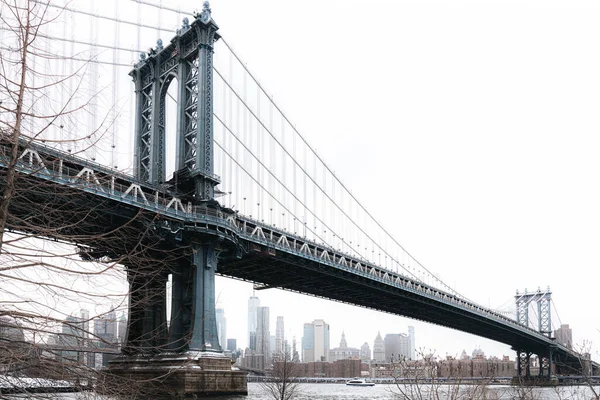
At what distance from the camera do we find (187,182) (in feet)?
152

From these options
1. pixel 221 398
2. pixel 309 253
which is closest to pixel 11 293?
pixel 221 398

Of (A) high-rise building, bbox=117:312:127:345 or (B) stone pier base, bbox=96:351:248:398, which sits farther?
(B) stone pier base, bbox=96:351:248:398

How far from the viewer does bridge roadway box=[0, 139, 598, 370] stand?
90.4ft

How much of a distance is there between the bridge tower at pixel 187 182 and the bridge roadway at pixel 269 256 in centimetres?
89

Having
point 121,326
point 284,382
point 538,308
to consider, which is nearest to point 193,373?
point 284,382

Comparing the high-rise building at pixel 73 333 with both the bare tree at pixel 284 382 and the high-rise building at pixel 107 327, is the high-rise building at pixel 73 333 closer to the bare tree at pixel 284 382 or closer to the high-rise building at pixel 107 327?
the high-rise building at pixel 107 327

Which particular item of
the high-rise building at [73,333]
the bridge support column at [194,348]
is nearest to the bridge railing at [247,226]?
the bridge support column at [194,348]

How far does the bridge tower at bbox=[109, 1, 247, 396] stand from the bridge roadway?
889 millimetres

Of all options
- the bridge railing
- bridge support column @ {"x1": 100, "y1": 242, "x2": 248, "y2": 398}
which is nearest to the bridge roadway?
the bridge railing

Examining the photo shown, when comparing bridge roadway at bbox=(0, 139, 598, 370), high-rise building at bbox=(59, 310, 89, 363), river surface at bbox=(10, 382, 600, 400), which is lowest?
river surface at bbox=(10, 382, 600, 400)

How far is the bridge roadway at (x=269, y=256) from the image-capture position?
27562 mm

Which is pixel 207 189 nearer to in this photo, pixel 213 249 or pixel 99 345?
pixel 213 249

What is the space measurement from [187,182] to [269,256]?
984cm

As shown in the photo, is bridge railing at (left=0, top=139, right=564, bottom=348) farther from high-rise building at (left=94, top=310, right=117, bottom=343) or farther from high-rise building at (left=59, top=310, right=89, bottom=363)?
high-rise building at (left=59, top=310, right=89, bottom=363)
